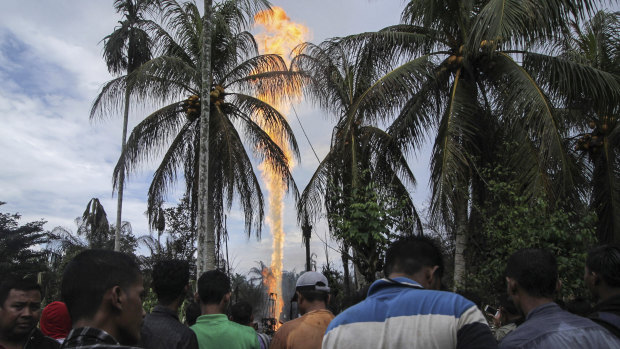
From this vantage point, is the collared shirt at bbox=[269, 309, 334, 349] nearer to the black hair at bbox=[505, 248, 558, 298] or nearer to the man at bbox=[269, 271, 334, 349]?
the man at bbox=[269, 271, 334, 349]

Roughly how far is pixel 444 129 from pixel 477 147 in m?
1.07

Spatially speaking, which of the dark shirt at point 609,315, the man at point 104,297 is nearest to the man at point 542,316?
the dark shirt at point 609,315

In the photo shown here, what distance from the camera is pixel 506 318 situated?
213 inches

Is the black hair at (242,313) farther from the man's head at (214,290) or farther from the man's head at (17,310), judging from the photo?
the man's head at (17,310)

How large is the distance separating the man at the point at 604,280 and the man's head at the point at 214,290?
274 centimetres

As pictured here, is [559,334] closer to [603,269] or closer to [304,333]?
[603,269]

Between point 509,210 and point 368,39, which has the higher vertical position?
point 368,39

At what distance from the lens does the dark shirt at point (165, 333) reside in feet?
11.9

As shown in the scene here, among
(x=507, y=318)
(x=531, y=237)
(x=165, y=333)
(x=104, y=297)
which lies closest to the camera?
(x=104, y=297)

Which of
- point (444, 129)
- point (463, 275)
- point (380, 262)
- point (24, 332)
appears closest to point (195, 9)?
point (444, 129)

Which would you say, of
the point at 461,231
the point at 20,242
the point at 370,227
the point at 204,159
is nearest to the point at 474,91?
the point at 461,231

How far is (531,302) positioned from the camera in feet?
9.78

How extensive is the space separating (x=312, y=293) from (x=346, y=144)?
1136 cm

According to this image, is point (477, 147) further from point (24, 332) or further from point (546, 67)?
point (24, 332)
